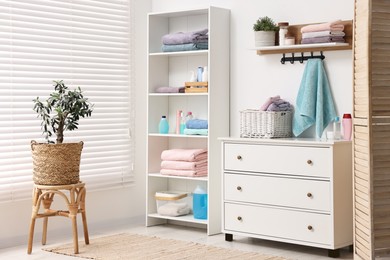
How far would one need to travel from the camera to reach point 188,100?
5773mm

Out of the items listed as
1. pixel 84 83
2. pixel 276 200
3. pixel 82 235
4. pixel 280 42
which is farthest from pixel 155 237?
pixel 280 42

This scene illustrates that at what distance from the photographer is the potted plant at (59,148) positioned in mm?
4656

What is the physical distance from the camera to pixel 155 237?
521cm

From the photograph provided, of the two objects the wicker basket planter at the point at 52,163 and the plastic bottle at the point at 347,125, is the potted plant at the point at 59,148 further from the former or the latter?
the plastic bottle at the point at 347,125

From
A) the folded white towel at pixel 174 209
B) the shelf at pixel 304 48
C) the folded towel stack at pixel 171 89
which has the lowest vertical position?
the folded white towel at pixel 174 209

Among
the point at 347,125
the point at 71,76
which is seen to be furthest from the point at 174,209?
the point at 347,125

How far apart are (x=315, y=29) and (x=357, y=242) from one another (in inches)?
65.6

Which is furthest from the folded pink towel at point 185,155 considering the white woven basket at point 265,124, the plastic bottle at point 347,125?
the plastic bottle at point 347,125

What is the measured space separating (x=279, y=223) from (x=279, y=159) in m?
0.45

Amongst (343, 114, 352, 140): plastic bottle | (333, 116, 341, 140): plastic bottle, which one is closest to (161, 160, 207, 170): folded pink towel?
(333, 116, 341, 140): plastic bottle

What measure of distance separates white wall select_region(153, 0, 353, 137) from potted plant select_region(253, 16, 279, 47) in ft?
0.40

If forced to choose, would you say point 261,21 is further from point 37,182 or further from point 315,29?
point 37,182

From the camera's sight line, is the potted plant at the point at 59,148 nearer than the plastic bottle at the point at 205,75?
Yes

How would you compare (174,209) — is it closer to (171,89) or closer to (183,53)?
(171,89)
